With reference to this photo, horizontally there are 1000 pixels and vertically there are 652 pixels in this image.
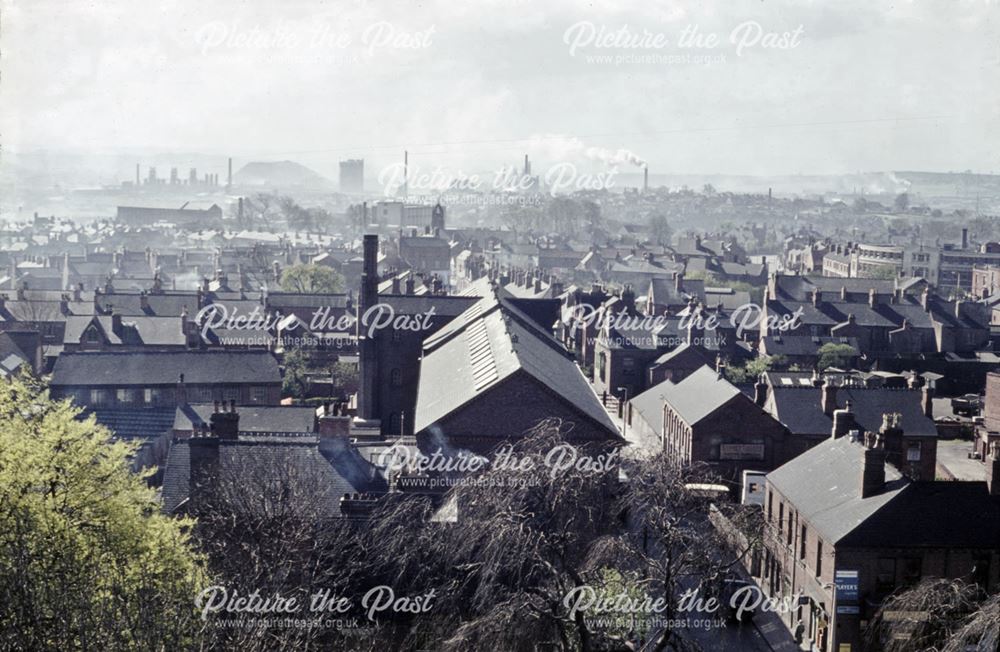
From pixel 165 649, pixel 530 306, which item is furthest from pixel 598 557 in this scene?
pixel 530 306

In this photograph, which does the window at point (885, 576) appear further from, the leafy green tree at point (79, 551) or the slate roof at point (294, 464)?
the leafy green tree at point (79, 551)

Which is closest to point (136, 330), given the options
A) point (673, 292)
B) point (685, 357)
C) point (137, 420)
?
point (137, 420)

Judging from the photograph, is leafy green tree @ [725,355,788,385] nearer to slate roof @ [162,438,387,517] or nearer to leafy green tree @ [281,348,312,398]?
leafy green tree @ [281,348,312,398]

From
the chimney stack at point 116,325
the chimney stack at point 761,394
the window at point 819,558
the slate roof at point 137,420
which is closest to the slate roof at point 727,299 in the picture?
the chimney stack at point 761,394

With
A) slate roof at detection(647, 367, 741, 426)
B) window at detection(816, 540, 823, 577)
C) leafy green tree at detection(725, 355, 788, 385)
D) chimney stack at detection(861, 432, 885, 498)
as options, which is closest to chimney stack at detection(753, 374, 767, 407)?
slate roof at detection(647, 367, 741, 426)

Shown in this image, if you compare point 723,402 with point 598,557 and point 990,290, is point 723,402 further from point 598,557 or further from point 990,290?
point 990,290
